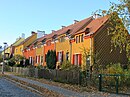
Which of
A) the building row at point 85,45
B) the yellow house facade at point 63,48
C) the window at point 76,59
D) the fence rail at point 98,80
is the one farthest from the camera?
the yellow house facade at point 63,48

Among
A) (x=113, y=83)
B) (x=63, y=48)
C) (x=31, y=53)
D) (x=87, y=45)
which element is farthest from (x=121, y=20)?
(x=31, y=53)

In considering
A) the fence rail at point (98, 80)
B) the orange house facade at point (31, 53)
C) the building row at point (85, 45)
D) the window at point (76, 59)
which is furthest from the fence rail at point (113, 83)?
the orange house facade at point (31, 53)

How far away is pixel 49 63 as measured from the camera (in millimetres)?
37969

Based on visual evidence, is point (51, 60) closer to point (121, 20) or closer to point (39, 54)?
point (39, 54)

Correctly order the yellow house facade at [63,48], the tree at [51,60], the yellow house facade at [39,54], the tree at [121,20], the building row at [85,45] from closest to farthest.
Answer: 1. the tree at [121,20]
2. the building row at [85,45]
3. the yellow house facade at [63,48]
4. the tree at [51,60]
5. the yellow house facade at [39,54]

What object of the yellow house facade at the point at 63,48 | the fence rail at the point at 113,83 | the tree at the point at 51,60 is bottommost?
the fence rail at the point at 113,83

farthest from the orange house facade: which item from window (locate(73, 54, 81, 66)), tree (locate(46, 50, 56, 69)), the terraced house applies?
window (locate(73, 54, 81, 66))

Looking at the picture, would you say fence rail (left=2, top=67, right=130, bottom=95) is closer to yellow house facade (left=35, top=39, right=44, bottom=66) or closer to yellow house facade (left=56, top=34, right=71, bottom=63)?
yellow house facade (left=56, top=34, right=71, bottom=63)

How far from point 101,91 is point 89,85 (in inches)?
110

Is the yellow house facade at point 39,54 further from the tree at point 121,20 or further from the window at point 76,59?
the tree at point 121,20

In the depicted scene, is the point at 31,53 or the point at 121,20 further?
the point at 31,53

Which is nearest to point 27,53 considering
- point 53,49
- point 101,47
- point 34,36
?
point 34,36

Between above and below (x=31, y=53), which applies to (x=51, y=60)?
below

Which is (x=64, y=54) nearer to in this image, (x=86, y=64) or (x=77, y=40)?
(x=77, y=40)
